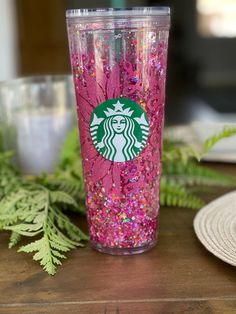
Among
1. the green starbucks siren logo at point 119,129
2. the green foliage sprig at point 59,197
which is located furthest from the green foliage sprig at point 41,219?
the green starbucks siren logo at point 119,129

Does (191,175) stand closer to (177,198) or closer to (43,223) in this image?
(177,198)

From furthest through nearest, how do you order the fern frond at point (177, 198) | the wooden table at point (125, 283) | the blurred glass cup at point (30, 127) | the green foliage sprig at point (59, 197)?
the blurred glass cup at point (30, 127) < the fern frond at point (177, 198) < the green foliage sprig at point (59, 197) < the wooden table at point (125, 283)

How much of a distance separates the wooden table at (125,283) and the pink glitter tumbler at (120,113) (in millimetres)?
35

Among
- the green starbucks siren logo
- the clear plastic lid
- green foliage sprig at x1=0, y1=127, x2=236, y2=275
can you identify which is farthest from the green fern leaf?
the clear plastic lid

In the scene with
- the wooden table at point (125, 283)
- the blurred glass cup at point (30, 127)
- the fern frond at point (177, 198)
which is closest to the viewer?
the wooden table at point (125, 283)

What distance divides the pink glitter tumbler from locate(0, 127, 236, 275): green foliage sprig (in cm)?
6

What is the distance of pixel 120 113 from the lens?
21.6 inches

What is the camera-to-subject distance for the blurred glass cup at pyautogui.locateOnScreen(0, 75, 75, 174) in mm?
973

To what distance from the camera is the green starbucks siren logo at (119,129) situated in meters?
0.55

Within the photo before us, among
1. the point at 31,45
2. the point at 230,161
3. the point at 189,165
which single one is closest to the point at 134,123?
the point at 189,165

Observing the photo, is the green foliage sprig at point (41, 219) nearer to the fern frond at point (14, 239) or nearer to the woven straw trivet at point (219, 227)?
the fern frond at point (14, 239)

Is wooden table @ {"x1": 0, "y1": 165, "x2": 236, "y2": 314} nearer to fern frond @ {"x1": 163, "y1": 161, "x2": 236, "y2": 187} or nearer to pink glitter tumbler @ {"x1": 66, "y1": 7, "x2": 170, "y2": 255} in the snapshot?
pink glitter tumbler @ {"x1": 66, "y1": 7, "x2": 170, "y2": 255}

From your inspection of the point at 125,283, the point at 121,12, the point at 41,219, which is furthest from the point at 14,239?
the point at 121,12

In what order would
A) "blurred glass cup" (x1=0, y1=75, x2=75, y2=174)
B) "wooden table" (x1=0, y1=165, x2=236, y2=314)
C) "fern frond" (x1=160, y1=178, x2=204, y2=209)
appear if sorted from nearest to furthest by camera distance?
"wooden table" (x1=0, y1=165, x2=236, y2=314), "fern frond" (x1=160, y1=178, x2=204, y2=209), "blurred glass cup" (x1=0, y1=75, x2=75, y2=174)
